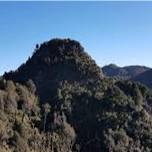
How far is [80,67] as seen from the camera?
345 ft

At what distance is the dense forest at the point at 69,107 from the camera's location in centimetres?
7812

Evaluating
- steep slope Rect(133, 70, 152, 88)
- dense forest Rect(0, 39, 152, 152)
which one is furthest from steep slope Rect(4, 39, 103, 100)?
steep slope Rect(133, 70, 152, 88)

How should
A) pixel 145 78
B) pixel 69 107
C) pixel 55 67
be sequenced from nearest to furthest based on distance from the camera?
pixel 69 107
pixel 55 67
pixel 145 78

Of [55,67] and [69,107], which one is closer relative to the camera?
[69,107]

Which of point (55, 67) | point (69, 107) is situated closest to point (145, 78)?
point (55, 67)

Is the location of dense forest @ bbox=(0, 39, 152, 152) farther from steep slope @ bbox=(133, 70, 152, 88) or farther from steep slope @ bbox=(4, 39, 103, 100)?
steep slope @ bbox=(133, 70, 152, 88)

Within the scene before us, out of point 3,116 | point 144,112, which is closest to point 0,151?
point 3,116

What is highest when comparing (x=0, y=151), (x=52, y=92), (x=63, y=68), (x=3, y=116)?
(x=63, y=68)

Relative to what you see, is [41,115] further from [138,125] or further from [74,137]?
[138,125]

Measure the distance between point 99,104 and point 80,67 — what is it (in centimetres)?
1462

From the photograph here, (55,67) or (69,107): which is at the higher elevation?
(55,67)

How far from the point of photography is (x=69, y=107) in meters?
89.7

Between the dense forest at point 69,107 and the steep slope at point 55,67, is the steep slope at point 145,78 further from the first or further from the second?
the steep slope at point 55,67

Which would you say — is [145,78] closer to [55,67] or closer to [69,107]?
[55,67]
